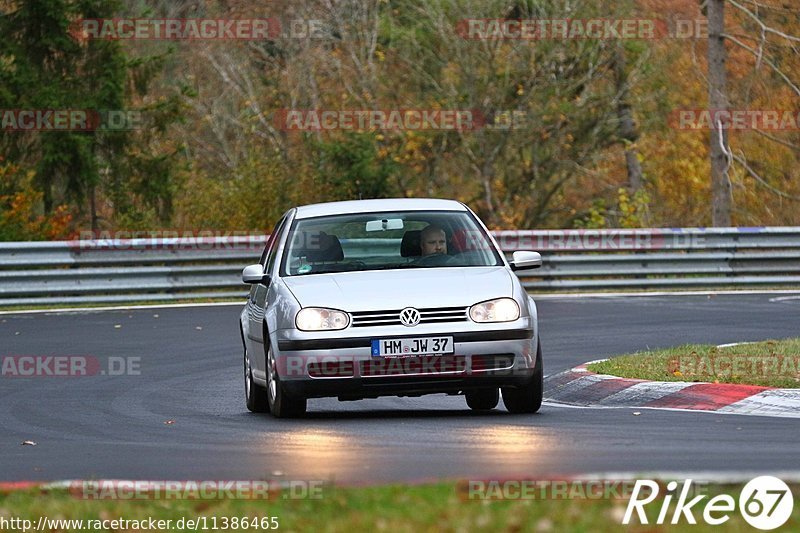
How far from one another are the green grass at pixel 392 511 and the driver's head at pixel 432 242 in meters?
5.06

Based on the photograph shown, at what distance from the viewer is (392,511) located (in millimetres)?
6898

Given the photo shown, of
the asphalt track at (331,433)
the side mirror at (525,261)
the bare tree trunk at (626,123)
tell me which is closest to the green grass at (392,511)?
the asphalt track at (331,433)

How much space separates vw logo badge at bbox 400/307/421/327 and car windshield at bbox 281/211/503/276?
3.06 ft

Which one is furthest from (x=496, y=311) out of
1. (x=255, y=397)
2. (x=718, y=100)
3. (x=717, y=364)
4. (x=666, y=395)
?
(x=718, y=100)

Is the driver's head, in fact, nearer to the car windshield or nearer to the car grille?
the car windshield

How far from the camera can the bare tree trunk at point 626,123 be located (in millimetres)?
39094

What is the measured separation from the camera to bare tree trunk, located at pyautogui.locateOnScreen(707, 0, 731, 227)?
3384 cm

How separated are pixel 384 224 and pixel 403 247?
→ 315 millimetres

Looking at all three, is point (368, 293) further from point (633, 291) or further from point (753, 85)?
point (753, 85)

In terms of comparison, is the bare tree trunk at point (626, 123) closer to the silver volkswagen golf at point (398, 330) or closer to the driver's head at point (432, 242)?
the driver's head at point (432, 242)

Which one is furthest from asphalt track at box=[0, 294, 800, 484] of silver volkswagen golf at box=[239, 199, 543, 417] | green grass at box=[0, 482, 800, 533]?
green grass at box=[0, 482, 800, 533]

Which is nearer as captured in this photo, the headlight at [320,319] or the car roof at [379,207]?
the headlight at [320,319]

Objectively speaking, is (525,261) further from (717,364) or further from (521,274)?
(521,274)

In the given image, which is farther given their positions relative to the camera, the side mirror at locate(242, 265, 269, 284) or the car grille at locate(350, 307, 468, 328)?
the side mirror at locate(242, 265, 269, 284)
